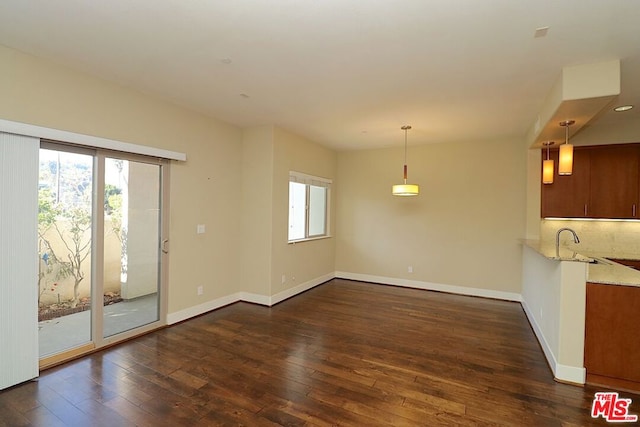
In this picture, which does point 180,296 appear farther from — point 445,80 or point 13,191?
point 445,80

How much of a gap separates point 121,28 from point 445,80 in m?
2.86

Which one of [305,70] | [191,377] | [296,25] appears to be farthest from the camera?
[305,70]

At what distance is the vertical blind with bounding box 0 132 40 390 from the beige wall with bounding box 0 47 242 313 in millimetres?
367

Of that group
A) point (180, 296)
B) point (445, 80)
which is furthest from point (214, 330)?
point (445, 80)

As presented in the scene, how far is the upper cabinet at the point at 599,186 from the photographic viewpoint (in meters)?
4.42

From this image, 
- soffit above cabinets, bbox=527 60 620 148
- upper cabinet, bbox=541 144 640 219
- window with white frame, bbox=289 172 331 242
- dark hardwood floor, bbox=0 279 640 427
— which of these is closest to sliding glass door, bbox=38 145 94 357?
dark hardwood floor, bbox=0 279 640 427

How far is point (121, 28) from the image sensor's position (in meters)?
2.29

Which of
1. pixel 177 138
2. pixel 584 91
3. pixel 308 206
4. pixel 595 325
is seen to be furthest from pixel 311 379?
pixel 308 206

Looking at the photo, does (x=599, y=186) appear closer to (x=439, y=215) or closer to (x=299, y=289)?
(x=439, y=215)

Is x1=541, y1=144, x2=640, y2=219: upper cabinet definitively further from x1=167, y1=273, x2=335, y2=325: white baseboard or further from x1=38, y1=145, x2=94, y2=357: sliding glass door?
x1=38, y1=145, x2=94, y2=357: sliding glass door

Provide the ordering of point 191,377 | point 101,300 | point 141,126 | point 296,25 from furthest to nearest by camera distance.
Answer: point 141,126, point 101,300, point 191,377, point 296,25

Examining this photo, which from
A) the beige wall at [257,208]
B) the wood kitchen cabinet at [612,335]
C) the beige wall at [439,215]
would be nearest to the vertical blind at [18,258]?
the beige wall at [257,208]

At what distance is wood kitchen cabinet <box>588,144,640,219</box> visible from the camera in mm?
4410

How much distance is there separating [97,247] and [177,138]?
1620 millimetres
